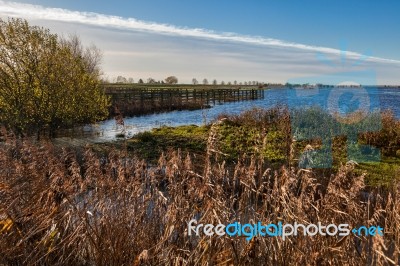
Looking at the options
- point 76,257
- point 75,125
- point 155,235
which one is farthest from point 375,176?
point 75,125

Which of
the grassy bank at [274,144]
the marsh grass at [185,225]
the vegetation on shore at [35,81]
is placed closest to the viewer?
the marsh grass at [185,225]

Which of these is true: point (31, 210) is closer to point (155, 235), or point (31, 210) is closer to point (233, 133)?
point (155, 235)

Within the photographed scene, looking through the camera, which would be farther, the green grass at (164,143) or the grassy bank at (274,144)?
the green grass at (164,143)

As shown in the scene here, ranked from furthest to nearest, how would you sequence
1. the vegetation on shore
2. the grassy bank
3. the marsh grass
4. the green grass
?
the vegetation on shore → the green grass → the grassy bank → the marsh grass

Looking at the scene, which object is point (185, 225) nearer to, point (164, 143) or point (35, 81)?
point (164, 143)

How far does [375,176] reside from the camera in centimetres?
859

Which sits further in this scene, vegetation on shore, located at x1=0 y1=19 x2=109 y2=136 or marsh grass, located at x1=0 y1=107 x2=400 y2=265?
vegetation on shore, located at x1=0 y1=19 x2=109 y2=136

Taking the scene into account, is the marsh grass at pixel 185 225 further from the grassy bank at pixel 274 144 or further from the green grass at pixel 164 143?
the green grass at pixel 164 143

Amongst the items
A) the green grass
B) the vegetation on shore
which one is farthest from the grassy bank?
the vegetation on shore

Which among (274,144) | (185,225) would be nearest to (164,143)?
(274,144)

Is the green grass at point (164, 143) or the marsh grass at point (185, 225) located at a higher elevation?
the marsh grass at point (185, 225)

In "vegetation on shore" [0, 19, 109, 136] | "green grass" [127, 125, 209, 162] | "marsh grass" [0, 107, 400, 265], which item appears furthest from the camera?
"vegetation on shore" [0, 19, 109, 136]

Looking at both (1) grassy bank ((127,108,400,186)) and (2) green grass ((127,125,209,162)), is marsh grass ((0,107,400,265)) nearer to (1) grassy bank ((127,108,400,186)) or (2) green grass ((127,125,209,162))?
(1) grassy bank ((127,108,400,186))

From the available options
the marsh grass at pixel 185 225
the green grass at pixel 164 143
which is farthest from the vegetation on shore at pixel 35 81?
the marsh grass at pixel 185 225
